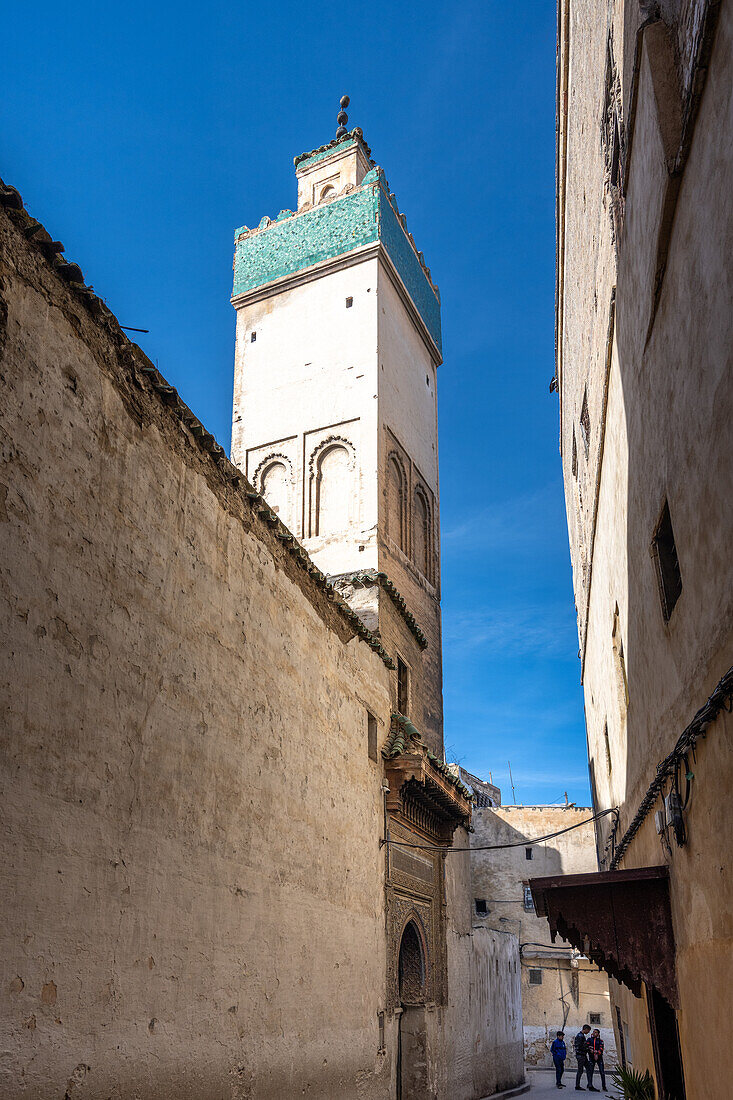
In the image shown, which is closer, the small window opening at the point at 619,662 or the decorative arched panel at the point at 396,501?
the small window opening at the point at 619,662

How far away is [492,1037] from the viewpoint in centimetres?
1497

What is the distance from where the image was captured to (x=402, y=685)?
520 inches

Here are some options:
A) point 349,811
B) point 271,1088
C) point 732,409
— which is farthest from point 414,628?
point 732,409

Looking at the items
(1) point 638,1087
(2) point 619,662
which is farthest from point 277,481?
(1) point 638,1087

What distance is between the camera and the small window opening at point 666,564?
479 centimetres

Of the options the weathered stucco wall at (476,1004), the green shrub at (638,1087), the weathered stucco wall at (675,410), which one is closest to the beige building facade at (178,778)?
the weathered stucco wall at (476,1004)

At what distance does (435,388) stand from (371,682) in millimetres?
10830

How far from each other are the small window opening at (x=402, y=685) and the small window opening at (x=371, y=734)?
2.67m

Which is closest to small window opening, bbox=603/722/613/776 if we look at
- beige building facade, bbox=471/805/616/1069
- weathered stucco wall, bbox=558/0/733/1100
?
weathered stucco wall, bbox=558/0/733/1100

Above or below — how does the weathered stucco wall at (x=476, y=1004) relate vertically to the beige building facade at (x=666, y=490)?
below

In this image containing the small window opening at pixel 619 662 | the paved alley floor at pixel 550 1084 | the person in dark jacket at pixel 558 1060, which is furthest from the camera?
the person in dark jacket at pixel 558 1060

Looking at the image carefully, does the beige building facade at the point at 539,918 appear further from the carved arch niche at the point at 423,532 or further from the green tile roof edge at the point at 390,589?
the green tile roof edge at the point at 390,589

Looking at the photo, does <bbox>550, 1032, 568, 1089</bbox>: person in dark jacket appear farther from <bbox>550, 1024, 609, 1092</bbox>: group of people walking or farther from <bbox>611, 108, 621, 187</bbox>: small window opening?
<bbox>611, 108, 621, 187</bbox>: small window opening

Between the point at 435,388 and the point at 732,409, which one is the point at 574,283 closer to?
the point at 732,409
